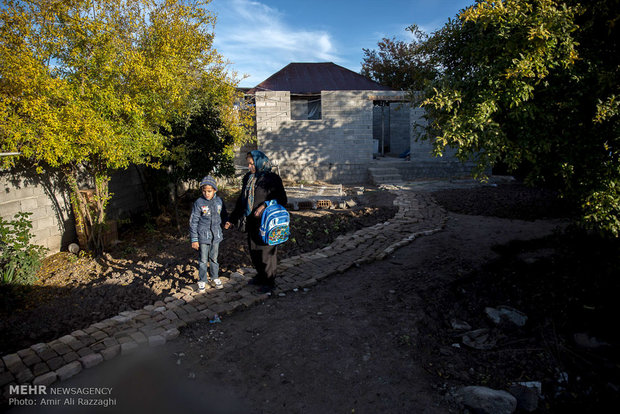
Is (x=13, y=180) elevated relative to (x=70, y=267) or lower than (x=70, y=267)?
elevated

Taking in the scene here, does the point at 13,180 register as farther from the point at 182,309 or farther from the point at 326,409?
the point at 326,409

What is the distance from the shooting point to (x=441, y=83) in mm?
3879

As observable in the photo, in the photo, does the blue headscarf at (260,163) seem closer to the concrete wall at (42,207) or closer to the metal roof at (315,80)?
the concrete wall at (42,207)

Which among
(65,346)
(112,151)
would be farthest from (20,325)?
(112,151)

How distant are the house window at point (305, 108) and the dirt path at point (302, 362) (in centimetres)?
1372

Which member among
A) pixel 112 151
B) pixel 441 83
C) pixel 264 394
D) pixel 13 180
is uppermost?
pixel 441 83

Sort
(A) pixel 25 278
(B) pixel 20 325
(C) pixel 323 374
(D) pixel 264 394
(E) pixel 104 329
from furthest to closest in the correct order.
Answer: (A) pixel 25 278 → (B) pixel 20 325 → (E) pixel 104 329 → (C) pixel 323 374 → (D) pixel 264 394

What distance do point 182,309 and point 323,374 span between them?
2.06m

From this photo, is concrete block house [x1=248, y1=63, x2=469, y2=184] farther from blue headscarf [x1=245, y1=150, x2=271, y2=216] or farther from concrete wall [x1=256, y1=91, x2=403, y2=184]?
blue headscarf [x1=245, y1=150, x2=271, y2=216]

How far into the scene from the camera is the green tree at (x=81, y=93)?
5.04 metres

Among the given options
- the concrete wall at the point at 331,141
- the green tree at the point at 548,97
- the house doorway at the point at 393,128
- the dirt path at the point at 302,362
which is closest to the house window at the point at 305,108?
the concrete wall at the point at 331,141

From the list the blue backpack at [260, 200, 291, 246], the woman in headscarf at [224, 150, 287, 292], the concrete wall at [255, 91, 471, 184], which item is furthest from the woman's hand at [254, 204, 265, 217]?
the concrete wall at [255, 91, 471, 184]

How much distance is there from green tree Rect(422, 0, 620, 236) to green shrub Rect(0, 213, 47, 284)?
6206mm

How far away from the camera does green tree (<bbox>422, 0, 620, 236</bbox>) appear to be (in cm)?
323
